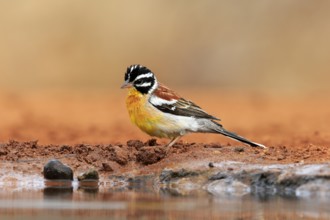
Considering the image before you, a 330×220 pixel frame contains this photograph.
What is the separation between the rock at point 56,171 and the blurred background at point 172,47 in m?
16.5

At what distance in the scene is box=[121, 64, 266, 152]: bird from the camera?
48.7 ft

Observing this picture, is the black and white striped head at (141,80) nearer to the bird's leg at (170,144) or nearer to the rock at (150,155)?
the bird's leg at (170,144)

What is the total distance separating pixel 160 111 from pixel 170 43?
72.2 ft

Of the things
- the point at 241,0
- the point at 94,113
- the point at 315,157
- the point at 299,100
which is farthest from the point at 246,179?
the point at 241,0

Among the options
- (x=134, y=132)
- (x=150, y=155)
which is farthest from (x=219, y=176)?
(x=134, y=132)

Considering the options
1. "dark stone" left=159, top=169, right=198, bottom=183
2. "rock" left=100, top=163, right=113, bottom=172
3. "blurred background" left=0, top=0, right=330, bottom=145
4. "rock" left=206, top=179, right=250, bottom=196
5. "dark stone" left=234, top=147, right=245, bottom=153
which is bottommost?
"rock" left=206, top=179, right=250, bottom=196

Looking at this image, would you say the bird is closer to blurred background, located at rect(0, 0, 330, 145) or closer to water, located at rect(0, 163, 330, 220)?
water, located at rect(0, 163, 330, 220)

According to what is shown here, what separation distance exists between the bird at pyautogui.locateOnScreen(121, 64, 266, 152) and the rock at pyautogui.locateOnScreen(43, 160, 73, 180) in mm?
1328

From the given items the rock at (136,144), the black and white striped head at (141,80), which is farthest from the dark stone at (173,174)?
the black and white striped head at (141,80)

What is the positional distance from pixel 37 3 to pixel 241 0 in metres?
7.36

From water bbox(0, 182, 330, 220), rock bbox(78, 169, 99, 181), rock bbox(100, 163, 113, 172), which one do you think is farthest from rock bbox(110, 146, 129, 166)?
water bbox(0, 182, 330, 220)

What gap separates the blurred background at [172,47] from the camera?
113 ft

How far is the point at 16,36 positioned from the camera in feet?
116

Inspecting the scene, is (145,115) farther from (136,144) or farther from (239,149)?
(239,149)
